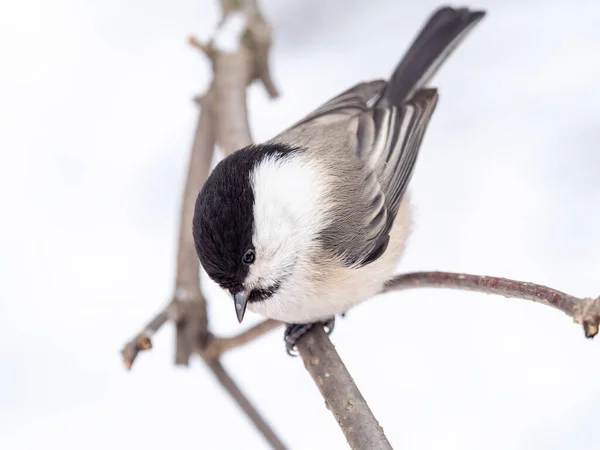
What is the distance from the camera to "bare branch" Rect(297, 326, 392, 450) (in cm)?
136

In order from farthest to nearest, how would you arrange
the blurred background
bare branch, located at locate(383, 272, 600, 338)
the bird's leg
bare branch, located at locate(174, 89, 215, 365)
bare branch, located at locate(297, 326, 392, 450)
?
the blurred background < bare branch, located at locate(174, 89, 215, 365) < the bird's leg < bare branch, located at locate(297, 326, 392, 450) < bare branch, located at locate(383, 272, 600, 338)

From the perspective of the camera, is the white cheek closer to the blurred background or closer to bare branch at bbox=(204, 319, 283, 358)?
bare branch at bbox=(204, 319, 283, 358)

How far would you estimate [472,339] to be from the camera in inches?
88.1

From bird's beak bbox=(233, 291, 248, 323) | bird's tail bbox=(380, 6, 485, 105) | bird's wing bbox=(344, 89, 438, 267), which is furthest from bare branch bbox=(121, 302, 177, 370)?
bird's tail bbox=(380, 6, 485, 105)

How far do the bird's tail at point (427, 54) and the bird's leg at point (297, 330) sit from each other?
68 centimetres

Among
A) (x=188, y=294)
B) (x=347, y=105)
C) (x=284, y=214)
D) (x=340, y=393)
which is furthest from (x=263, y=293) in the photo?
(x=347, y=105)

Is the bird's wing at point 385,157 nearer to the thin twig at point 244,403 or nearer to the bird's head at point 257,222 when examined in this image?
the bird's head at point 257,222

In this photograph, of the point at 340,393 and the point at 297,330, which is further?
the point at 297,330

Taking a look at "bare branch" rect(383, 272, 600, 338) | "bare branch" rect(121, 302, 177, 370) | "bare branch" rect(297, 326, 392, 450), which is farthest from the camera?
"bare branch" rect(121, 302, 177, 370)

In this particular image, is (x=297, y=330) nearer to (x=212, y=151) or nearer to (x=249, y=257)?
(x=249, y=257)

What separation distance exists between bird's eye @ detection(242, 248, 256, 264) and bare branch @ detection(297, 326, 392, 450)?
251 mm

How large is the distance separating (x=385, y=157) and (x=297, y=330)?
0.49 metres

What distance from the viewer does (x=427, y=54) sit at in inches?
88.0

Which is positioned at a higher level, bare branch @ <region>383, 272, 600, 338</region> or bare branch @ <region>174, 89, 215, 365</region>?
bare branch @ <region>174, 89, 215, 365</region>
